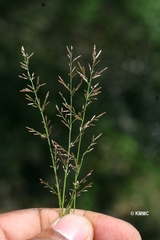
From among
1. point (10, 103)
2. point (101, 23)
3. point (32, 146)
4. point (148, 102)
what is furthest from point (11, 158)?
point (101, 23)

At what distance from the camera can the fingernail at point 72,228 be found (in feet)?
5.38

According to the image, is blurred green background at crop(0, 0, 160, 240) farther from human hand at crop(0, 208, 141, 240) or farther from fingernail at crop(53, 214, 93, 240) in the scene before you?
fingernail at crop(53, 214, 93, 240)

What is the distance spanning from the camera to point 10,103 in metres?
3.97

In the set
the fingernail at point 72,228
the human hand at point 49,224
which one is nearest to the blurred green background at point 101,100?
the human hand at point 49,224

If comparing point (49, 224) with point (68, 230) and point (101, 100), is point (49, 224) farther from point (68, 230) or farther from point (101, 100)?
point (101, 100)

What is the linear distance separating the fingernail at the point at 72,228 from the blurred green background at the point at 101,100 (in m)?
1.92

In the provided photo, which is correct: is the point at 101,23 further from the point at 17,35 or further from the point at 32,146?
the point at 32,146

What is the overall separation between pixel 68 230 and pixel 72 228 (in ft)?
0.07

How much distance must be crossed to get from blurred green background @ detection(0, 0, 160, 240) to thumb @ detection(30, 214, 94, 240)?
1.93m

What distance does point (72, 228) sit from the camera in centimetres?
166
